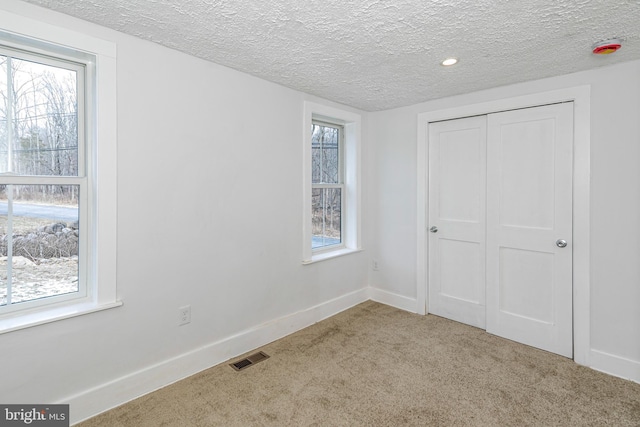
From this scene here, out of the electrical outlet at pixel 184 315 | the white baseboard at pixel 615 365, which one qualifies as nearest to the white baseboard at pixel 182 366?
the electrical outlet at pixel 184 315

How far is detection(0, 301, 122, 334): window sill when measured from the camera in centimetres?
167

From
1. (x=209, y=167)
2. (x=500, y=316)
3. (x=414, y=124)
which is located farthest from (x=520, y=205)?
(x=209, y=167)

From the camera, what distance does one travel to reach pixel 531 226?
2.80 m

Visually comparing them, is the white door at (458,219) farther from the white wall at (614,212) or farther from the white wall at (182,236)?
the white wall at (182,236)

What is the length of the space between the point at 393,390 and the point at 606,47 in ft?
8.41

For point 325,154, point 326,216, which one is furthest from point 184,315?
point 325,154

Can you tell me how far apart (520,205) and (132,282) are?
3.08 metres

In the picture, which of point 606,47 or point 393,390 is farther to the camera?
point 393,390

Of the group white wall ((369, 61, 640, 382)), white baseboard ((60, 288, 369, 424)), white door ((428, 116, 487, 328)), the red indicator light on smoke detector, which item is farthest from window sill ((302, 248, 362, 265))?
the red indicator light on smoke detector

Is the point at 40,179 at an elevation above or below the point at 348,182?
below

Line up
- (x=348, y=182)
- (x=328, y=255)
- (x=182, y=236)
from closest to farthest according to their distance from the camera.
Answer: (x=182, y=236)
(x=328, y=255)
(x=348, y=182)

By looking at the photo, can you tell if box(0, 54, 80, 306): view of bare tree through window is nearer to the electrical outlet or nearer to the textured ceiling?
the textured ceiling

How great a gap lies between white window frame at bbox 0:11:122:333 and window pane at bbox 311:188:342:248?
1927 millimetres

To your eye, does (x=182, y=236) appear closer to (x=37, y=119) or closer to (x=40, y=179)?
(x=40, y=179)
